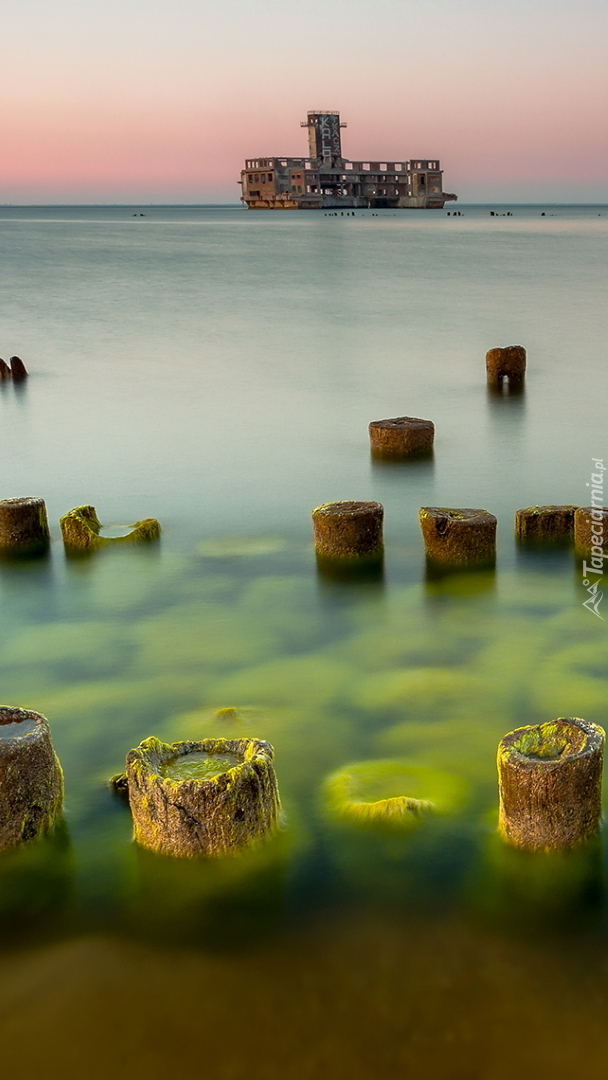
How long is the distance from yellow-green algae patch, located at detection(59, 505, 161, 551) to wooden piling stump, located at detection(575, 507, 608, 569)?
141 inches

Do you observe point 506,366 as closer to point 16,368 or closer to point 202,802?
point 16,368

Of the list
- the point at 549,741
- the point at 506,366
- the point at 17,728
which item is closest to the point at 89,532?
the point at 17,728

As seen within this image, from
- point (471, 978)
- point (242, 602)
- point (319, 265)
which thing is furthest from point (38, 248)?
point (471, 978)

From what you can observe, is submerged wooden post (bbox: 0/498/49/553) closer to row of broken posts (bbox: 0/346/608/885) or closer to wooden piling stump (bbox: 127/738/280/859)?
row of broken posts (bbox: 0/346/608/885)

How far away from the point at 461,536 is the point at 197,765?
12.4 ft

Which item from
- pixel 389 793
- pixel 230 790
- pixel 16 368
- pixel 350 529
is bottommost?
pixel 389 793

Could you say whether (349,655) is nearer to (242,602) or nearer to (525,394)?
(242,602)

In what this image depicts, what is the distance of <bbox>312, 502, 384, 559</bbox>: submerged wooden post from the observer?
7898 mm

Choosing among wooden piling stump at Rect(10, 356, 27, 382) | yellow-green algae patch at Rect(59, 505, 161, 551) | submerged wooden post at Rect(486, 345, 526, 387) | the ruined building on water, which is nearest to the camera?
yellow-green algae patch at Rect(59, 505, 161, 551)

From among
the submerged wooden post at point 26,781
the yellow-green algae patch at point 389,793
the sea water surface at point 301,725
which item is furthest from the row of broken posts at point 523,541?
the submerged wooden post at point 26,781

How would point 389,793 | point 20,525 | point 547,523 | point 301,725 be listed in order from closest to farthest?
point 389,793 < point 301,725 < point 547,523 < point 20,525

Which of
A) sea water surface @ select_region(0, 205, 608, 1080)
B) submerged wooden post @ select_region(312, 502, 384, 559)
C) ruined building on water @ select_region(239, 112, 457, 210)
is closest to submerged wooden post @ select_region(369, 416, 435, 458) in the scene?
sea water surface @ select_region(0, 205, 608, 1080)

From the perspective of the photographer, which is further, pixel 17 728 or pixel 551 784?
pixel 17 728

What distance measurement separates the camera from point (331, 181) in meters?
145
